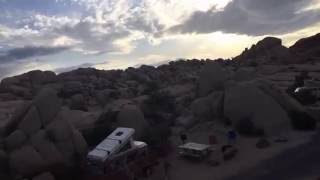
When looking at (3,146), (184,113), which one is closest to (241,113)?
(184,113)

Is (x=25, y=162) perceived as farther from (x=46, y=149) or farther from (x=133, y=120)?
(x=133, y=120)

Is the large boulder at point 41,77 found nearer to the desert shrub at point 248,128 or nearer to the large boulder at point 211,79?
the large boulder at point 211,79

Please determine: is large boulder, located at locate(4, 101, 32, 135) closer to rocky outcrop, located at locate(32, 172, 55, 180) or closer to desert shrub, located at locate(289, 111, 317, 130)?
rocky outcrop, located at locate(32, 172, 55, 180)

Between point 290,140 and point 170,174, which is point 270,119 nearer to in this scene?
point 290,140

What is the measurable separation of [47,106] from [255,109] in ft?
41.8

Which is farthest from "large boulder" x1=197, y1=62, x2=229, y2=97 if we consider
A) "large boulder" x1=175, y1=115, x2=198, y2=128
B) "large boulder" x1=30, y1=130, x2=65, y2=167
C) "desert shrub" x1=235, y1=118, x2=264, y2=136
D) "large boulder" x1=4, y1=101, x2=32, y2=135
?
"large boulder" x1=30, y1=130, x2=65, y2=167

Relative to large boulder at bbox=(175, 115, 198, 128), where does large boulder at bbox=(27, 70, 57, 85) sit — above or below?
below

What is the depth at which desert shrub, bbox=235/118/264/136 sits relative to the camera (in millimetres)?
28345

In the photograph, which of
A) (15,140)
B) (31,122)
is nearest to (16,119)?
(31,122)

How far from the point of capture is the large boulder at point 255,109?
28.9m

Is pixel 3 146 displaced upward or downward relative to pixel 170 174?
upward

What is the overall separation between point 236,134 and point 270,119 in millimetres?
2524

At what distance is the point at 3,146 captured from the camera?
79.0 feet

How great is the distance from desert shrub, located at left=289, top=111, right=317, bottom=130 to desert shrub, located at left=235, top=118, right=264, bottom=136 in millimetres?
2618
